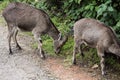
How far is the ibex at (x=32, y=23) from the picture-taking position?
10367 millimetres

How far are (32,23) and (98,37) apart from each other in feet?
8.07

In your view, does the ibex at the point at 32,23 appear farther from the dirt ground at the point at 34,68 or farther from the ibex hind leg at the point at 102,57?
the ibex hind leg at the point at 102,57

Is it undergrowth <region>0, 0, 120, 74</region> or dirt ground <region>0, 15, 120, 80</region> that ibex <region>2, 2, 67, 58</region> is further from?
undergrowth <region>0, 0, 120, 74</region>

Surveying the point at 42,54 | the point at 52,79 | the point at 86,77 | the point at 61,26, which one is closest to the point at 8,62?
the point at 42,54

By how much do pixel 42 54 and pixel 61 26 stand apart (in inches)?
106

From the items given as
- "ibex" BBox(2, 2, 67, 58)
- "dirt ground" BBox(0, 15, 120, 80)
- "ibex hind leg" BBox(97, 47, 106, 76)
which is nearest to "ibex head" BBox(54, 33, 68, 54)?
"ibex" BBox(2, 2, 67, 58)

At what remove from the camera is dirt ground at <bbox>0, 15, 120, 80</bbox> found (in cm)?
891

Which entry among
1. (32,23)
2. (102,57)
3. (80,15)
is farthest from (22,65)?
(80,15)

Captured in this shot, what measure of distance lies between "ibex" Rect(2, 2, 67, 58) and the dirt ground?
1.10ft

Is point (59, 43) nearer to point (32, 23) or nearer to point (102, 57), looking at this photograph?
point (32, 23)

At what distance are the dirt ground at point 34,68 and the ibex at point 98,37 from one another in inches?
18.4

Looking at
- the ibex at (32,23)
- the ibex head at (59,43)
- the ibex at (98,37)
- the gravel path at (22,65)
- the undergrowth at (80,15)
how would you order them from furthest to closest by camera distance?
the ibex head at (59,43), the ibex at (32,23), the undergrowth at (80,15), the gravel path at (22,65), the ibex at (98,37)

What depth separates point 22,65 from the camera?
9.68 meters

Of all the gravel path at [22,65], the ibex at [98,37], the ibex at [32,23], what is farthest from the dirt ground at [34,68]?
the ibex at [98,37]
